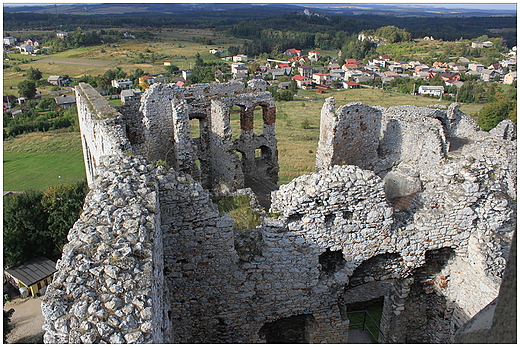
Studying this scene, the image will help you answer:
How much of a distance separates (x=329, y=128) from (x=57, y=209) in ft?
46.6

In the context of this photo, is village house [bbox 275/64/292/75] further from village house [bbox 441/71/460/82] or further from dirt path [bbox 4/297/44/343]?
dirt path [bbox 4/297/44/343]

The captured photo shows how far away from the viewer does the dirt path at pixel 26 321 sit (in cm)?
1566

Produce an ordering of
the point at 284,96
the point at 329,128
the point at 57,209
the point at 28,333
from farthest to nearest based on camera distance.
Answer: the point at 284,96
the point at 57,209
the point at 28,333
the point at 329,128

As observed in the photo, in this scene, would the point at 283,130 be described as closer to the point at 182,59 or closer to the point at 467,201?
the point at 467,201

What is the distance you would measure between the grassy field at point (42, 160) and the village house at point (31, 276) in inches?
451

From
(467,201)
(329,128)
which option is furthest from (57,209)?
(467,201)

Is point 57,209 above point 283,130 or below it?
above

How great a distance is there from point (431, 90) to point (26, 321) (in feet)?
216

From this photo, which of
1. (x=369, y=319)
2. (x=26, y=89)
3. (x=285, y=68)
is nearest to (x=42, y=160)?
(x=26, y=89)

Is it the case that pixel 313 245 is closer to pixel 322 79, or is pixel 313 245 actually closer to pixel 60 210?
pixel 60 210

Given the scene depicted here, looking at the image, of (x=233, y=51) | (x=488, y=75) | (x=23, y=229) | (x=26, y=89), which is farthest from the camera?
(x=233, y=51)

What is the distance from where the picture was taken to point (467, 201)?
303 inches

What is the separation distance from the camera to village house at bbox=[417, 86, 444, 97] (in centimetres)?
A: 6588

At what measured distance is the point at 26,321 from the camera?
17.2 metres
